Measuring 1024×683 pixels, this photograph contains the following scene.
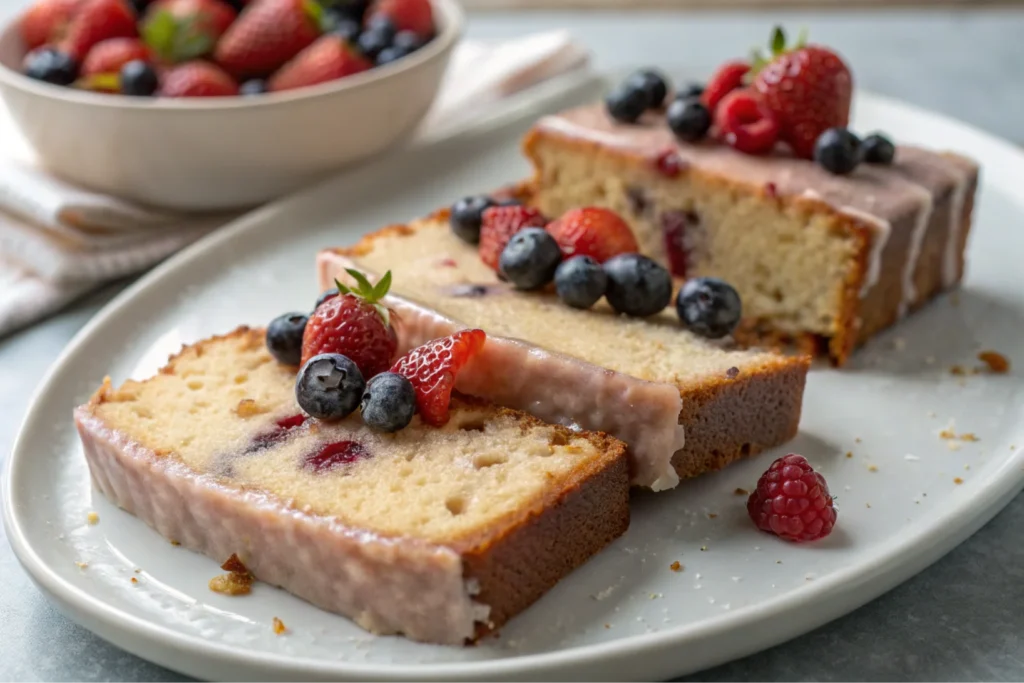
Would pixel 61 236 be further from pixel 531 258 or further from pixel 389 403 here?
pixel 389 403

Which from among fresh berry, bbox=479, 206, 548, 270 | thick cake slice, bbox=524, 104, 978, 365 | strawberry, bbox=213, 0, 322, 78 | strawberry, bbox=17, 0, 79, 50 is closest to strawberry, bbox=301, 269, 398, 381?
fresh berry, bbox=479, 206, 548, 270

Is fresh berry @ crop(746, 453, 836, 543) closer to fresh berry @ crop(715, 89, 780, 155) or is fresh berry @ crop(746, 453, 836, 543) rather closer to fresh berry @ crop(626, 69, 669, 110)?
fresh berry @ crop(715, 89, 780, 155)

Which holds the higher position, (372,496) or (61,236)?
(372,496)

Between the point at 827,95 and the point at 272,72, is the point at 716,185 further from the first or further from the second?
the point at 272,72

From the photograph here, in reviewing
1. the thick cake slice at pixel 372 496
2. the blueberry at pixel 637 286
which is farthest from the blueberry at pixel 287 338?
the blueberry at pixel 637 286

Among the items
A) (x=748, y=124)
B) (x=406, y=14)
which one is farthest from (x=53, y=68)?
(x=748, y=124)

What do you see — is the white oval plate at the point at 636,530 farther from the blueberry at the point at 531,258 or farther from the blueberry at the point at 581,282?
the blueberry at the point at 531,258
